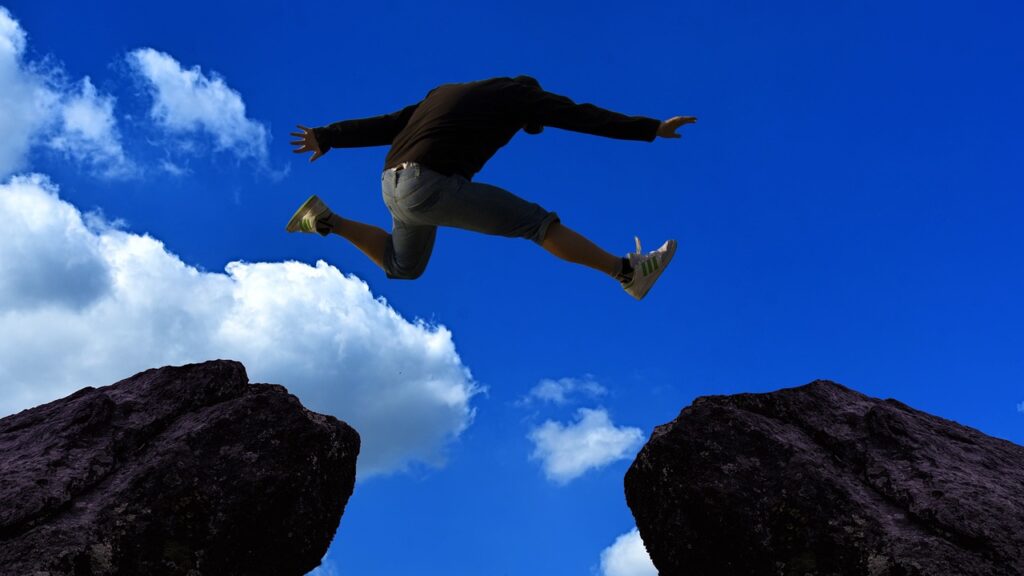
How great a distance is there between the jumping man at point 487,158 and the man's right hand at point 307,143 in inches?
38.2

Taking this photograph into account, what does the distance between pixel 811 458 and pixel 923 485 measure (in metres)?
0.62

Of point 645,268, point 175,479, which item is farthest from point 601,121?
point 175,479

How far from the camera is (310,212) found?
6.55 m

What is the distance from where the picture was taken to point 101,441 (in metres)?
4.84

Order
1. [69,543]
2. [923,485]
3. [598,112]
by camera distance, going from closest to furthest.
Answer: [69,543], [923,485], [598,112]

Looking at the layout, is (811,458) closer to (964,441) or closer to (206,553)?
(964,441)

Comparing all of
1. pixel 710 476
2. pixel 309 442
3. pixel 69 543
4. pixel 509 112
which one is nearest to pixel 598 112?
pixel 509 112

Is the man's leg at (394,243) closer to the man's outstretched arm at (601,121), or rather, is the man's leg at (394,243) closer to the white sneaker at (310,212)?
the white sneaker at (310,212)

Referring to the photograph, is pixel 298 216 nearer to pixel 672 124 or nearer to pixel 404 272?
pixel 404 272

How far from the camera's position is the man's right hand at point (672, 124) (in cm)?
561

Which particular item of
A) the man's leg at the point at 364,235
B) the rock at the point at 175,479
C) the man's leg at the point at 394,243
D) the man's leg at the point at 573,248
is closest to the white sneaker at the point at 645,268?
the man's leg at the point at 573,248

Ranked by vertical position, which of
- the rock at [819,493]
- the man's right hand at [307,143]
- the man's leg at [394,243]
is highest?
the man's right hand at [307,143]

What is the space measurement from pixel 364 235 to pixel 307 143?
92 cm

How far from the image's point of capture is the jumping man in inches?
215
